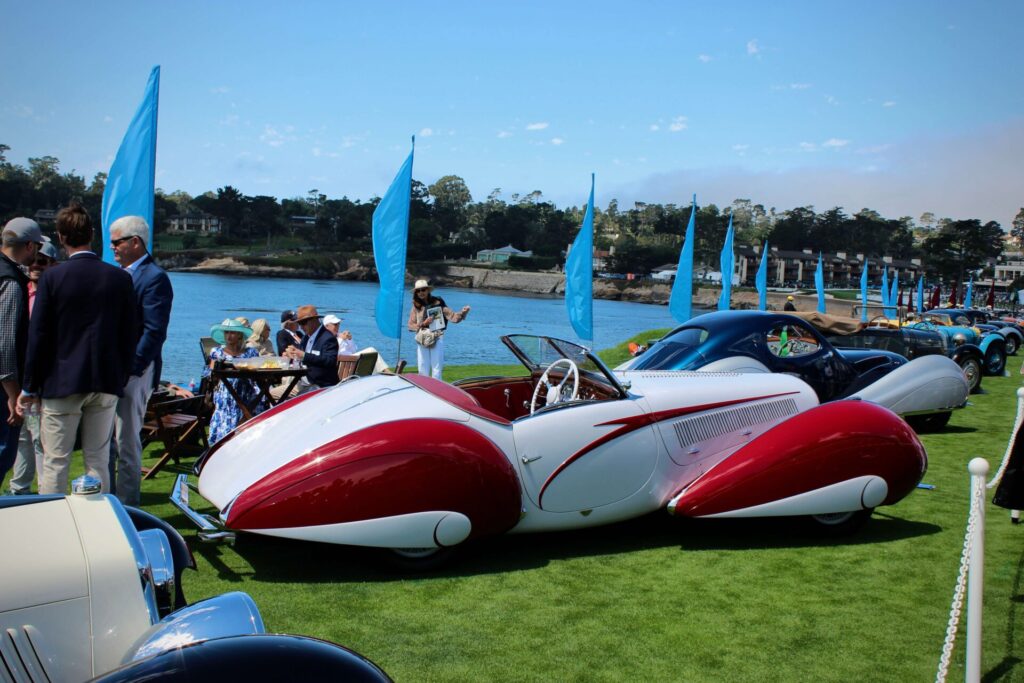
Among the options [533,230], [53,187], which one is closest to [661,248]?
[533,230]

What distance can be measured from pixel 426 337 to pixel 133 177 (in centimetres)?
487

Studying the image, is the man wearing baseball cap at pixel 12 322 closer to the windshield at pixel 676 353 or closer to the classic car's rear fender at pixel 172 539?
the classic car's rear fender at pixel 172 539

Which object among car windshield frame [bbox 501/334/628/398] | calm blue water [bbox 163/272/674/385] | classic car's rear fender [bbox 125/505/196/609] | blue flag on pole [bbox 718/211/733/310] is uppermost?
blue flag on pole [bbox 718/211/733/310]

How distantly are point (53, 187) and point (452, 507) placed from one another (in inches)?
3965

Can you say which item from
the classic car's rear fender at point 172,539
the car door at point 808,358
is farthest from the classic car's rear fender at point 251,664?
the car door at point 808,358

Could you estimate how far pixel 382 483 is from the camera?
4.75 m

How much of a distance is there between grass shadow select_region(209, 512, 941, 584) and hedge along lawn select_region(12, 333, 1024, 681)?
0.02m

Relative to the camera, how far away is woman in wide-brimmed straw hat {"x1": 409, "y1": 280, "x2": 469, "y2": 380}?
12.1m

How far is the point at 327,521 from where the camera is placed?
4.69m

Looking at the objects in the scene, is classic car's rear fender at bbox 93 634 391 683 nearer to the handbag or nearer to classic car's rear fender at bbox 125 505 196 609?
classic car's rear fender at bbox 125 505 196 609

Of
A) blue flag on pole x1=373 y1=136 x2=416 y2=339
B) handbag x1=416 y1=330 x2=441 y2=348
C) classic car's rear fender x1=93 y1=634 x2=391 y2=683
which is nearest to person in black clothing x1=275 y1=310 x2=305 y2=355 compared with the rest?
blue flag on pole x1=373 y1=136 x2=416 y2=339

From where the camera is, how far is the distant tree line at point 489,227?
325 ft

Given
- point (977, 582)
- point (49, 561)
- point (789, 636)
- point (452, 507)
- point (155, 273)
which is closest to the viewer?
point (49, 561)

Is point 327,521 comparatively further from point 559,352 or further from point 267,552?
point 559,352
